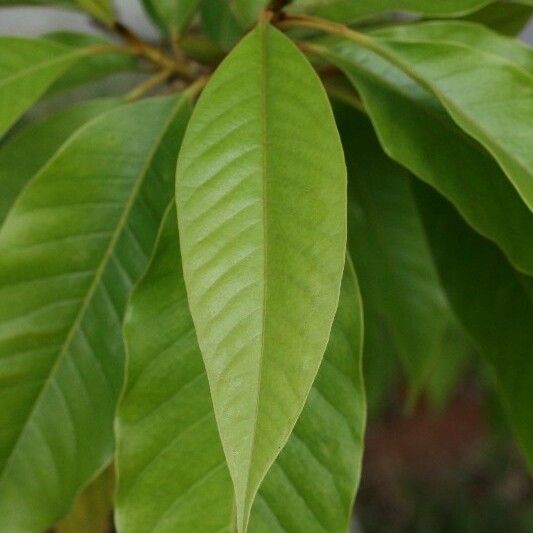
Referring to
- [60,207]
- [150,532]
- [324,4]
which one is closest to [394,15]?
[324,4]

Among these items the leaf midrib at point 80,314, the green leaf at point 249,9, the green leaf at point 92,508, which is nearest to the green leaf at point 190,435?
the leaf midrib at point 80,314

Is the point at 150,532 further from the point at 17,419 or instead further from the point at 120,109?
the point at 120,109

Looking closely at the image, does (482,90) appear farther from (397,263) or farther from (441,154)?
(397,263)

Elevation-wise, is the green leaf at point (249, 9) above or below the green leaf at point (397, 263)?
above

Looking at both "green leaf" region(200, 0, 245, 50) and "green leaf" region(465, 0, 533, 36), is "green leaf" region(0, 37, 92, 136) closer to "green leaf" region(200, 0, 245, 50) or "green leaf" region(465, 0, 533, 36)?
"green leaf" region(200, 0, 245, 50)

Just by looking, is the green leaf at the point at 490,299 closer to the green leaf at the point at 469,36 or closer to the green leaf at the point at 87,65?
the green leaf at the point at 469,36

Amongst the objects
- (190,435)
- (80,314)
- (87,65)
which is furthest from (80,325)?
(87,65)

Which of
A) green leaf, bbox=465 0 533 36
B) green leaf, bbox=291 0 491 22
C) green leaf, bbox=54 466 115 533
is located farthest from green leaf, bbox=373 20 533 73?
green leaf, bbox=54 466 115 533
